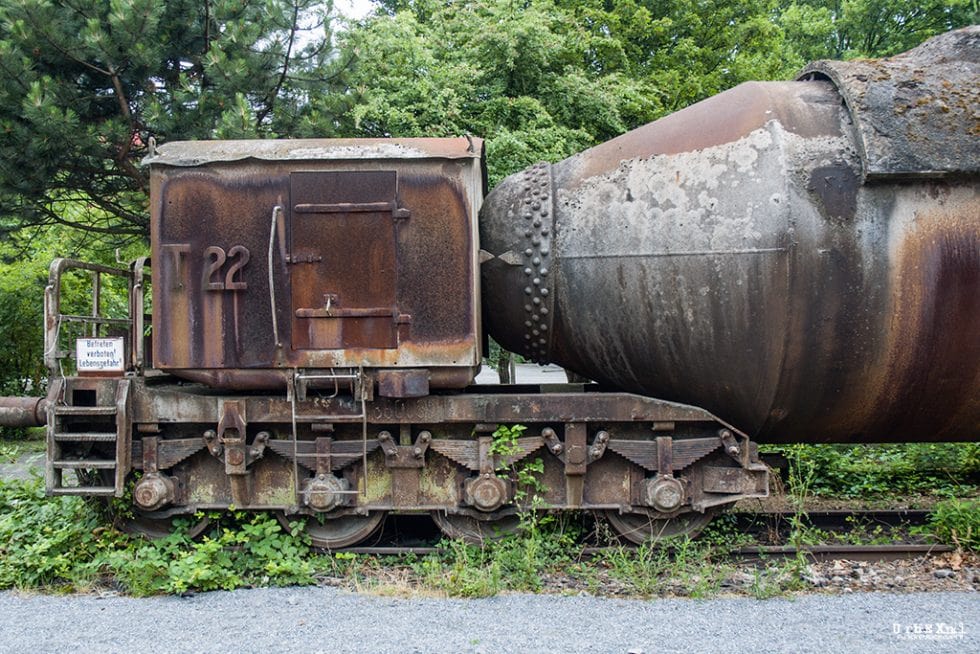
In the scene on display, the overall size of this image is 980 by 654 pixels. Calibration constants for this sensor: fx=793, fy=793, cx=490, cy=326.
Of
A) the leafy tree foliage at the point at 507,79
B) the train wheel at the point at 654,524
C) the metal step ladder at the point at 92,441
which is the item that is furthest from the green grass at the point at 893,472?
the metal step ladder at the point at 92,441

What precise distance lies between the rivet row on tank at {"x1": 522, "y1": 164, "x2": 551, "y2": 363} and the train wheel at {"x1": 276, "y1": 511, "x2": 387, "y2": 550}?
1750 mm

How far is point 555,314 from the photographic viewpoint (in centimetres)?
573

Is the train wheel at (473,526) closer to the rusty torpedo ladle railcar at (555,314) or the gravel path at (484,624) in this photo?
the rusty torpedo ladle railcar at (555,314)

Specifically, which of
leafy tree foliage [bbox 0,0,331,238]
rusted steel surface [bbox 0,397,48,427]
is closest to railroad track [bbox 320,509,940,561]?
rusted steel surface [bbox 0,397,48,427]

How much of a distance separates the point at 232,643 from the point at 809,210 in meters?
4.16

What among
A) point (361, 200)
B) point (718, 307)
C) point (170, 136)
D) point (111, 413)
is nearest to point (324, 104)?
point (170, 136)

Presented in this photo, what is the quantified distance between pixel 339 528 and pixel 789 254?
3665mm

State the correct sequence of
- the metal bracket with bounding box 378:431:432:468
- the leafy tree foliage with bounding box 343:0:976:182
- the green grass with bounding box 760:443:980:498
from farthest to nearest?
the leafy tree foliage with bounding box 343:0:976:182
the green grass with bounding box 760:443:980:498
the metal bracket with bounding box 378:431:432:468

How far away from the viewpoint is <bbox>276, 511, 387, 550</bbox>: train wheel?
577 cm

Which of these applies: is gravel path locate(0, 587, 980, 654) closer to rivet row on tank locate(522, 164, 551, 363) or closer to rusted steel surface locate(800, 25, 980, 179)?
rivet row on tank locate(522, 164, 551, 363)

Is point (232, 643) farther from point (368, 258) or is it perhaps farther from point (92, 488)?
point (368, 258)

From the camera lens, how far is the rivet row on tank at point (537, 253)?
222 inches

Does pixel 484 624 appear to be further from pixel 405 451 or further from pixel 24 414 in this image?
pixel 24 414

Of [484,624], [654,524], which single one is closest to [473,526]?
[654,524]
